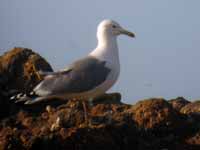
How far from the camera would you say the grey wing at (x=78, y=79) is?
7.90 meters

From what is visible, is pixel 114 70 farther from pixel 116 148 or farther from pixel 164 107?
pixel 116 148

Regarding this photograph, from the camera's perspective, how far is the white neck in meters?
8.15

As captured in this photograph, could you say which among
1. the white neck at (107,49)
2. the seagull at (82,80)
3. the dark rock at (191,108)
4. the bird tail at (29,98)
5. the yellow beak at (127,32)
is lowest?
the dark rock at (191,108)

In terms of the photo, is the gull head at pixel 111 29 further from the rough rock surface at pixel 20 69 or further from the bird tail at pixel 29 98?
the bird tail at pixel 29 98

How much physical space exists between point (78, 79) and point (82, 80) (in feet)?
0.23

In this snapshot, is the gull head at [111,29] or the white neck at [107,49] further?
the gull head at [111,29]

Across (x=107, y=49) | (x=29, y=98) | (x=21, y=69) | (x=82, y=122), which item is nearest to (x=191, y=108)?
(x=107, y=49)

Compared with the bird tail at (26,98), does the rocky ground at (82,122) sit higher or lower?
lower

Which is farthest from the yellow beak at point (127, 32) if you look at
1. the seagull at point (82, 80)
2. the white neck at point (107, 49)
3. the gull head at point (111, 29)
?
the seagull at point (82, 80)

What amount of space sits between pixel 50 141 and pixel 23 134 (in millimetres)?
372

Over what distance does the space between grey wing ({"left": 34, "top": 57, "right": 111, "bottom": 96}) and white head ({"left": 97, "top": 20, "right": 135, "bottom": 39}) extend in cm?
85

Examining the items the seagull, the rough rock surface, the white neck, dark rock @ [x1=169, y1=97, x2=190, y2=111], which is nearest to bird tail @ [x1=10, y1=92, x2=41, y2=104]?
the seagull

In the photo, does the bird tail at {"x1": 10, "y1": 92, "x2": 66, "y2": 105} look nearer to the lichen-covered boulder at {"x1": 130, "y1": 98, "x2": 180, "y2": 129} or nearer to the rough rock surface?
the rough rock surface

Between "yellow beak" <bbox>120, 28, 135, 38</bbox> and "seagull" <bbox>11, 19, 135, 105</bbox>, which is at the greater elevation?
"yellow beak" <bbox>120, 28, 135, 38</bbox>
